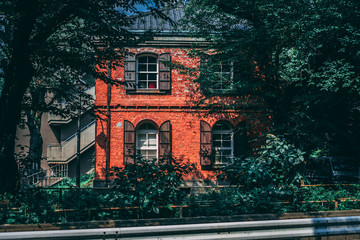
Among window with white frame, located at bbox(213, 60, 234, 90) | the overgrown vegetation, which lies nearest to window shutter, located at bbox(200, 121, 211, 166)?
window with white frame, located at bbox(213, 60, 234, 90)

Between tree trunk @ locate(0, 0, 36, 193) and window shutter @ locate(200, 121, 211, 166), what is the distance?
34.1 ft

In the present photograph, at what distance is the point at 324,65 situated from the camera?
35.1 feet

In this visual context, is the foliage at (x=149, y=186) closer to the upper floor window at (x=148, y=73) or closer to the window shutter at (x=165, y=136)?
the window shutter at (x=165, y=136)

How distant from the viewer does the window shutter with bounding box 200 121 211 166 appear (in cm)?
1616

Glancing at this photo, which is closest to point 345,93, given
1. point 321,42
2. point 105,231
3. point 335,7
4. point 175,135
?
point 321,42

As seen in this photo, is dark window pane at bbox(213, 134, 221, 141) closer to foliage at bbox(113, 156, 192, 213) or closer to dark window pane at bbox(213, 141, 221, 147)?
dark window pane at bbox(213, 141, 221, 147)

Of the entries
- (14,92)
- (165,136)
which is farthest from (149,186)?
(165,136)

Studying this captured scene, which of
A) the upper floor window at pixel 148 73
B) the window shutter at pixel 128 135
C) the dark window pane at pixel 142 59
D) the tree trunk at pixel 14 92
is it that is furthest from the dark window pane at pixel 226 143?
the tree trunk at pixel 14 92

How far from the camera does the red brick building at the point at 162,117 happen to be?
16.2 meters

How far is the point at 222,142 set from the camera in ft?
56.3

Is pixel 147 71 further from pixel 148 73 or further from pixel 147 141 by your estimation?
pixel 147 141

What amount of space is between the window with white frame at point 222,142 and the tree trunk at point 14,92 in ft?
37.3

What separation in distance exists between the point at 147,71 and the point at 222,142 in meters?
5.47

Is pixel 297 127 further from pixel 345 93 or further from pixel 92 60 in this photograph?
pixel 92 60
